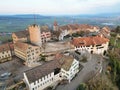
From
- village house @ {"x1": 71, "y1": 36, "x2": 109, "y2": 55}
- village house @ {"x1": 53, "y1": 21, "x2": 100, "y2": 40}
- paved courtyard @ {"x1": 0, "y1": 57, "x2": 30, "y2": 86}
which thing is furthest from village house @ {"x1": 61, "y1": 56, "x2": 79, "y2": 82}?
village house @ {"x1": 53, "y1": 21, "x2": 100, "y2": 40}

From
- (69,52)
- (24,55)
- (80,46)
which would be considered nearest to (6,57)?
(24,55)

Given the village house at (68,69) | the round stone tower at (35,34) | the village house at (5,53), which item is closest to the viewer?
the village house at (68,69)

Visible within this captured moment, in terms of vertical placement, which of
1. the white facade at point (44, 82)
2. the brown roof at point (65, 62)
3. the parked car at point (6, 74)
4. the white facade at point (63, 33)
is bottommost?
→ the parked car at point (6, 74)

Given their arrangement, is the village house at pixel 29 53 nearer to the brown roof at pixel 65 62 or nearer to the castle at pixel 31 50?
the castle at pixel 31 50

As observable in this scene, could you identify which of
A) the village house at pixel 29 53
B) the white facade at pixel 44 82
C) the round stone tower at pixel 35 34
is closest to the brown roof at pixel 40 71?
the white facade at pixel 44 82

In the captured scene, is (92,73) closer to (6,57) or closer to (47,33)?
(6,57)

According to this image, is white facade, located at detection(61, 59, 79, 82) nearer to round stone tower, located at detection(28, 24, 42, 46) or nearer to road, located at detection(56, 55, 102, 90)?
road, located at detection(56, 55, 102, 90)
